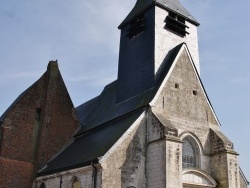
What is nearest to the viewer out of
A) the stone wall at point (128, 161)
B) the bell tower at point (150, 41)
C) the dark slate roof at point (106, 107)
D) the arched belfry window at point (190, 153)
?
the stone wall at point (128, 161)

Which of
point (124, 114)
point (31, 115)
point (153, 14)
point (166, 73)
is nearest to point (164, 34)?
point (153, 14)

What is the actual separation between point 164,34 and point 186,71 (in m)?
2.26

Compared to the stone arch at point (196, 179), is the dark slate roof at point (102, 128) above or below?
above

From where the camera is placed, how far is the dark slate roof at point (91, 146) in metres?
14.5

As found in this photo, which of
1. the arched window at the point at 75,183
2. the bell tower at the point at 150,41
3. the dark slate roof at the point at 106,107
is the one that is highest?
the bell tower at the point at 150,41

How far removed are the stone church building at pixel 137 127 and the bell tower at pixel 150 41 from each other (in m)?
0.05

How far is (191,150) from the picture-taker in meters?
16.1

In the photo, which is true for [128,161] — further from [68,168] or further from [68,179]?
[68,179]

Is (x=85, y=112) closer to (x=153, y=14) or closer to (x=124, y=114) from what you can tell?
(x=124, y=114)

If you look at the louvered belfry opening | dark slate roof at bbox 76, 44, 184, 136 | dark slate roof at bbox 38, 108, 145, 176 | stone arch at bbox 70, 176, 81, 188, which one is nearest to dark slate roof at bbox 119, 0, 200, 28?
the louvered belfry opening

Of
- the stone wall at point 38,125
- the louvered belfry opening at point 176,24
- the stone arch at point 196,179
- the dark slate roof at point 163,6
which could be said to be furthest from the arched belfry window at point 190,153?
the dark slate roof at point 163,6

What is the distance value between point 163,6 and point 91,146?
26.5 ft

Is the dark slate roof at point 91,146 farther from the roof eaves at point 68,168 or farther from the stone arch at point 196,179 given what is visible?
the stone arch at point 196,179

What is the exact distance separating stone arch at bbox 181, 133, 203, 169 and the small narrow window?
6.26 meters
